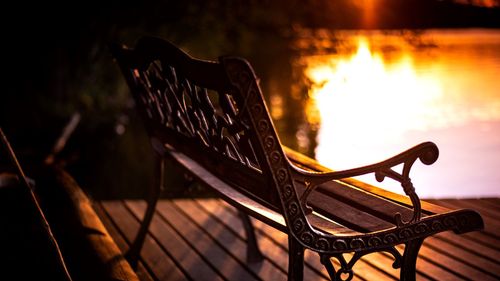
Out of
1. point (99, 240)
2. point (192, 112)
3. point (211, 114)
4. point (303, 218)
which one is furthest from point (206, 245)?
point (303, 218)

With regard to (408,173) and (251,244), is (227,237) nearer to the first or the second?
(251,244)

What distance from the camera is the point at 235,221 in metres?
4.64

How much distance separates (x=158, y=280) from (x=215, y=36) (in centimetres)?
862

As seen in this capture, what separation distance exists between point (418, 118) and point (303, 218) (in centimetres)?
1134

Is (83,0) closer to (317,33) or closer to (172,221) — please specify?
(317,33)

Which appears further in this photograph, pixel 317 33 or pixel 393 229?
pixel 317 33

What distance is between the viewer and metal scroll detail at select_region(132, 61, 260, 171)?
100 inches

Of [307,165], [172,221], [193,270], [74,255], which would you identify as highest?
[307,165]

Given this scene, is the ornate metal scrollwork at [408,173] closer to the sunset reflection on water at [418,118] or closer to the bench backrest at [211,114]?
the bench backrest at [211,114]

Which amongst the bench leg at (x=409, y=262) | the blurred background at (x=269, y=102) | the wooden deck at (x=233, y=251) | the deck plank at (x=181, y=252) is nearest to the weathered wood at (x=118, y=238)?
the wooden deck at (x=233, y=251)

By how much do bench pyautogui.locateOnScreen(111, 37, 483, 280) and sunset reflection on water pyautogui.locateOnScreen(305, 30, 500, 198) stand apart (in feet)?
13.5

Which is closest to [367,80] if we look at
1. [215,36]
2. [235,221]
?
[215,36]

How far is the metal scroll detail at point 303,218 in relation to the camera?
223 cm

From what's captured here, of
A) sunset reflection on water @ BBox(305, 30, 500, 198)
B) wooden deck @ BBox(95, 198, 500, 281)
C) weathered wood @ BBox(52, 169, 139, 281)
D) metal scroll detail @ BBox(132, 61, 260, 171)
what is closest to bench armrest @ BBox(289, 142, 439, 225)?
metal scroll detail @ BBox(132, 61, 260, 171)
